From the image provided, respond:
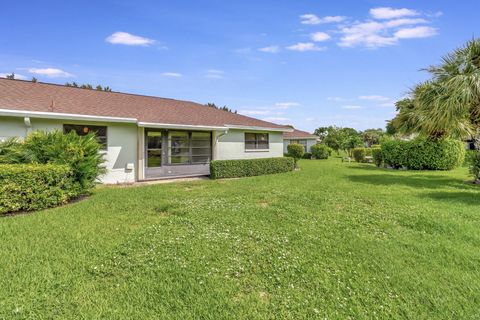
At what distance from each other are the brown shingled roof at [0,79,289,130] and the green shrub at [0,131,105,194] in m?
2.24

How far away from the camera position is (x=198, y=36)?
13.3 meters

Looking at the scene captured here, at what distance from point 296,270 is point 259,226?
72.9 inches

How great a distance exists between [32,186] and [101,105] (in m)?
6.81

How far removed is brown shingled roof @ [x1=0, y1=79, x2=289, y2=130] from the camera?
10.3 meters

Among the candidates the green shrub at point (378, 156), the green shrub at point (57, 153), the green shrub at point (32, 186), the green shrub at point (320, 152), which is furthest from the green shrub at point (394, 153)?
the green shrub at point (32, 186)

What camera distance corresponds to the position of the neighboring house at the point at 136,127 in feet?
32.5

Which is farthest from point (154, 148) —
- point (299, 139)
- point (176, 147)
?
point (299, 139)

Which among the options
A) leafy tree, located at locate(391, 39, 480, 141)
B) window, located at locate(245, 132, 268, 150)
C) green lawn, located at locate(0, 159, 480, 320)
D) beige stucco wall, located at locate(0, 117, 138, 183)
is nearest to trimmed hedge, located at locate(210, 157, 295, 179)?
window, located at locate(245, 132, 268, 150)

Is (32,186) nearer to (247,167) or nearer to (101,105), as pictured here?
(101,105)

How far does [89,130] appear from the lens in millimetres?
11016

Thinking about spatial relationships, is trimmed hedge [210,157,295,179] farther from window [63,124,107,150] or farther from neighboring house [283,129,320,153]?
neighboring house [283,129,320,153]

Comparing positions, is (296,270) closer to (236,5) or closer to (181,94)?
(236,5)

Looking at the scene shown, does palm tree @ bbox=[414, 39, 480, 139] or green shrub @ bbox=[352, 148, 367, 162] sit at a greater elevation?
palm tree @ bbox=[414, 39, 480, 139]

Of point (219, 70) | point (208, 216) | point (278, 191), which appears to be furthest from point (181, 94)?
point (208, 216)
